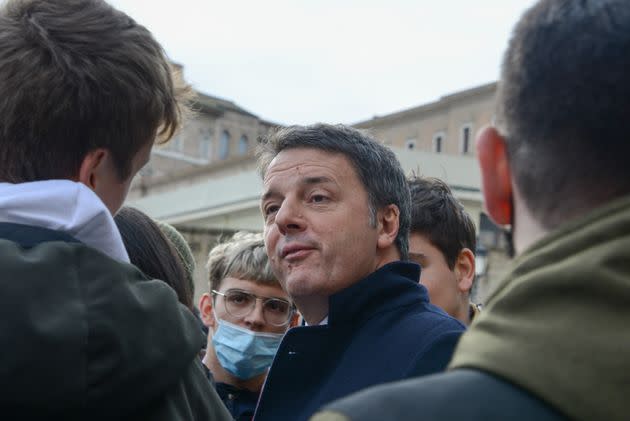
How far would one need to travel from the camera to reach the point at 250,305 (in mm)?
4766

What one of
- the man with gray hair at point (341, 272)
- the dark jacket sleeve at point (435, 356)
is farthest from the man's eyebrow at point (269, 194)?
the dark jacket sleeve at point (435, 356)

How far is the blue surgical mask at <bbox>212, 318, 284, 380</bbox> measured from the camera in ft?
15.2

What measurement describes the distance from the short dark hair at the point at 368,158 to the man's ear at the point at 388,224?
2 centimetres

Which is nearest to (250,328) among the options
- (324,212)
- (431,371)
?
(324,212)

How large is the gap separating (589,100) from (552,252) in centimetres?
23

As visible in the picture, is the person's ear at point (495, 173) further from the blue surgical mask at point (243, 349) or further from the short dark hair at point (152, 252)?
the blue surgical mask at point (243, 349)

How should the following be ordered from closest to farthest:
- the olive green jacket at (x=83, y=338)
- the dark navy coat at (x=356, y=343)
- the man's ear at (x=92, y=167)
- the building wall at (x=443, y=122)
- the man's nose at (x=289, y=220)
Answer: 1. the olive green jacket at (x=83, y=338)
2. the man's ear at (x=92, y=167)
3. the dark navy coat at (x=356, y=343)
4. the man's nose at (x=289, y=220)
5. the building wall at (x=443, y=122)

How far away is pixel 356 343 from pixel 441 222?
1329mm

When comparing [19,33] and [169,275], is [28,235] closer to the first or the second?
[19,33]

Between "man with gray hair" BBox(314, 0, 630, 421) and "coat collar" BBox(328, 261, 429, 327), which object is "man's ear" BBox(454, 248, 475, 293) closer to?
"coat collar" BBox(328, 261, 429, 327)

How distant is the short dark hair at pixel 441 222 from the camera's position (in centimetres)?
423

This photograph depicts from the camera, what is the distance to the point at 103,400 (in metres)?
1.72

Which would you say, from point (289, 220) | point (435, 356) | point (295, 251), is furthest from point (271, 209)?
point (435, 356)

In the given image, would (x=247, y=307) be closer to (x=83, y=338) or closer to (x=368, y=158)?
(x=368, y=158)
